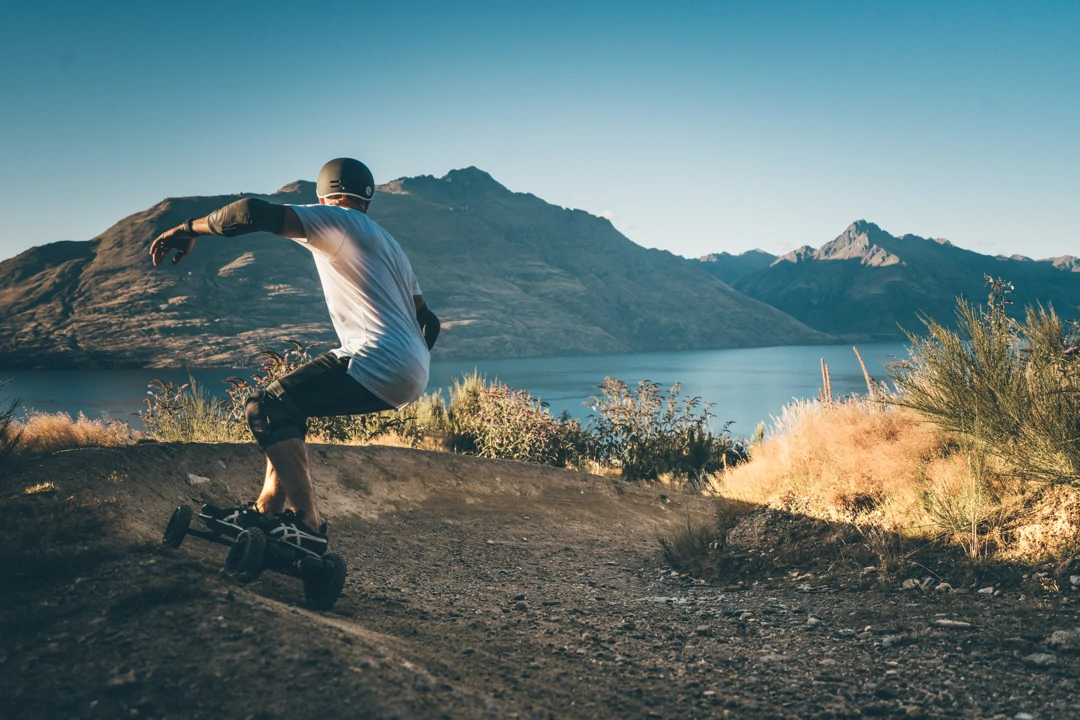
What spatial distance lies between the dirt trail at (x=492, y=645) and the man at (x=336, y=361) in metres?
0.51

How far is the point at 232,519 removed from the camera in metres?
3.62

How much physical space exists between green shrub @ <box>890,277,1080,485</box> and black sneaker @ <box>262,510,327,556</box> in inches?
189

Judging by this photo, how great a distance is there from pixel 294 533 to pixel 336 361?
934mm

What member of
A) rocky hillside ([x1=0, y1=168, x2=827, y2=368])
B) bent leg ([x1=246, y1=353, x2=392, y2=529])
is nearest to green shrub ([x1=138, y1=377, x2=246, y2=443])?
bent leg ([x1=246, y1=353, x2=392, y2=529])

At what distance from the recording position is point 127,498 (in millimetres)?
5719

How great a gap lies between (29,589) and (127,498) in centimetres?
281

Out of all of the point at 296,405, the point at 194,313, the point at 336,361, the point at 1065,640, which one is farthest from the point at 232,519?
the point at 194,313

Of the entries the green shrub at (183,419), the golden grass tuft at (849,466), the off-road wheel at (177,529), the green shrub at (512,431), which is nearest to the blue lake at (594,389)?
the green shrub at (512,431)

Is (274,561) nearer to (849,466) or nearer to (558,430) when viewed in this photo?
(849,466)

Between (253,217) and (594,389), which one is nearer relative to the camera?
(253,217)

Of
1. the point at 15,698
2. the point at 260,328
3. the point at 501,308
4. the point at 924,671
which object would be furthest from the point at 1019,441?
the point at 501,308

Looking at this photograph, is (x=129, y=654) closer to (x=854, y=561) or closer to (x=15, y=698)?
(x=15, y=698)

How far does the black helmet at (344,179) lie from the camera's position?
3750 mm

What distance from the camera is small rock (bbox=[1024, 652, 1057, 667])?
10.4ft
